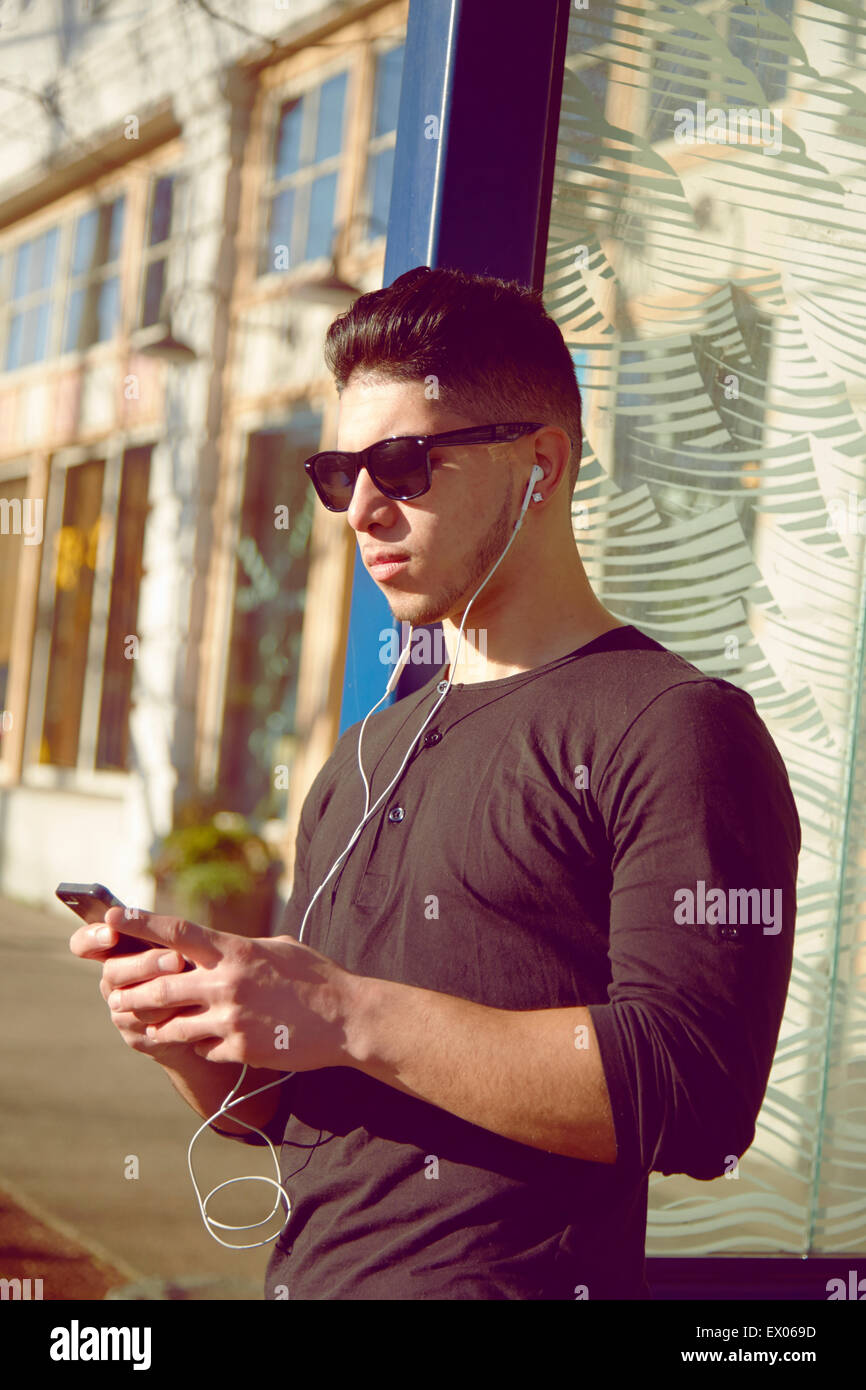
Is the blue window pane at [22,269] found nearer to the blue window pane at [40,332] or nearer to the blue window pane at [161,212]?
the blue window pane at [40,332]

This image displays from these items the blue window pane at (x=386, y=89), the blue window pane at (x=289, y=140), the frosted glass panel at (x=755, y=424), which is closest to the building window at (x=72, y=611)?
the blue window pane at (x=289, y=140)

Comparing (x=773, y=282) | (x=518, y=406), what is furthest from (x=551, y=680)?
(x=773, y=282)

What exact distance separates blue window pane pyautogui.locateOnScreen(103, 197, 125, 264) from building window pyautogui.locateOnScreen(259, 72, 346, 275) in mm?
2007

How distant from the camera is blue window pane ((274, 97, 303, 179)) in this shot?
8688 millimetres

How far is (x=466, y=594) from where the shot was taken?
150 centimetres

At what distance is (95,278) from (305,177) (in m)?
2.76

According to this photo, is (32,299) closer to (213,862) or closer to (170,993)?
(213,862)

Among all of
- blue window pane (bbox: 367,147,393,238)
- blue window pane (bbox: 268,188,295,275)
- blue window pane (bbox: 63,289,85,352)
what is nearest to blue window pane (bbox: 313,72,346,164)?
blue window pane (bbox: 268,188,295,275)

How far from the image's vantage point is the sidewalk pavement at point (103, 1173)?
369 centimetres

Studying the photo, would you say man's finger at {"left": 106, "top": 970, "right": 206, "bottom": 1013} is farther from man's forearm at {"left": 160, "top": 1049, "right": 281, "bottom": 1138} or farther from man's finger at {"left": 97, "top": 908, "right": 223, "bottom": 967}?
man's forearm at {"left": 160, "top": 1049, "right": 281, "bottom": 1138}

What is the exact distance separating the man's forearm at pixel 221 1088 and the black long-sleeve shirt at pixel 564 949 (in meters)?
0.09

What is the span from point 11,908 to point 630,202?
895 centimetres

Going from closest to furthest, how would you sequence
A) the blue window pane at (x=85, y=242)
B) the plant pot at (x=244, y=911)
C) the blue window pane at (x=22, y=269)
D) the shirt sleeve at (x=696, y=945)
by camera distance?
the shirt sleeve at (x=696, y=945) < the plant pot at (x=244, y=911) < the blue window pane at (x=85, y=242) < the blue window pane at (x=22, y=269)
